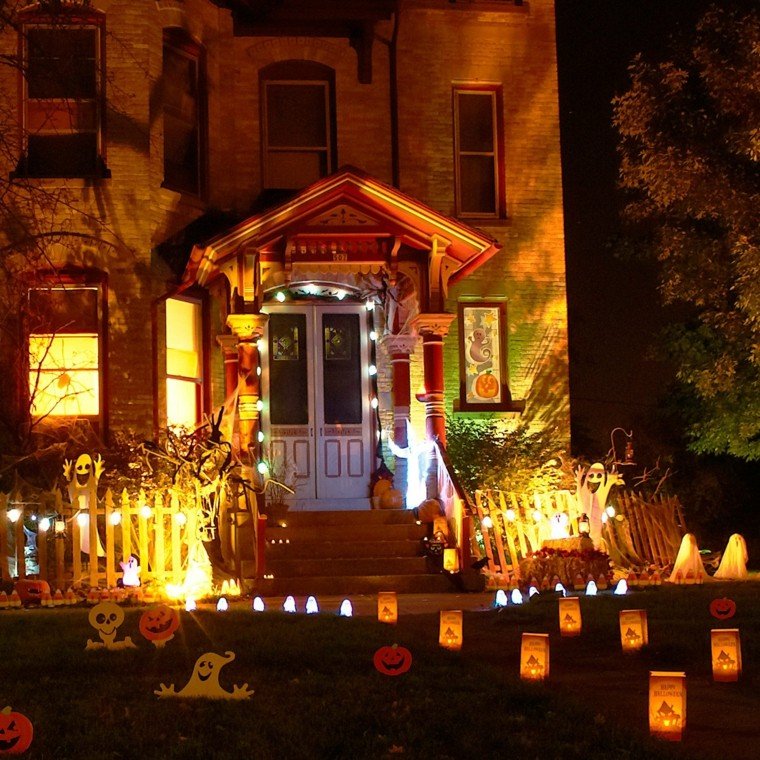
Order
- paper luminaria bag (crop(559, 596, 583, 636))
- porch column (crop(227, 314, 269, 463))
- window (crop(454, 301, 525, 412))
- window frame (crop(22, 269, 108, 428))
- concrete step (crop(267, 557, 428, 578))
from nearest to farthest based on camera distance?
1. paper luminaria bag (crop(559, 596, 583, 636))
2. concrete step (crop(267, 557, 428, 578))
3. porch column (crop(227, 314, 269, 463))
4. window frame (crop(22, 269, 108, 428))
5. window (crop(454, 301, 525, 412))

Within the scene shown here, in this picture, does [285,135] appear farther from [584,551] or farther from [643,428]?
[643,428]

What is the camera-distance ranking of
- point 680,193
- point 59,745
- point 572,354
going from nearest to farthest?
point 59,745, point 680,193, point 572,354

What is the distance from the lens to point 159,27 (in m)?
19.1

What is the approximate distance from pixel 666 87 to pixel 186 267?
301 inches

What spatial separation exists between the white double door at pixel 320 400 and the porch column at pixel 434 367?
1749mm

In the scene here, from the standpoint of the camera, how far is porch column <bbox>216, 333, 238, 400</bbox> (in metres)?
18.8

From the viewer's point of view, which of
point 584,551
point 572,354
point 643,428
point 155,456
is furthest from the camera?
point 643,428

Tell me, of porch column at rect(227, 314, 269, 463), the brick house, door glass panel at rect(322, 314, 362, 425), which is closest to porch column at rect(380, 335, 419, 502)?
the brick house

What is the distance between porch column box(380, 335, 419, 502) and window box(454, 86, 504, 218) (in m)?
2.50

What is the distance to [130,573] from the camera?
1472 centimetres

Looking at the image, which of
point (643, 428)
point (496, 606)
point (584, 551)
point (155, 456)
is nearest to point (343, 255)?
point (155, 456)

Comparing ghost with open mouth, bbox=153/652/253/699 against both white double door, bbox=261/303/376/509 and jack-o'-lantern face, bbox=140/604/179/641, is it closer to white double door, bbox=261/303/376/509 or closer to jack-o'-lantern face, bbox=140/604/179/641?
jack-o'-lantern face, bbox=140/604/179/641

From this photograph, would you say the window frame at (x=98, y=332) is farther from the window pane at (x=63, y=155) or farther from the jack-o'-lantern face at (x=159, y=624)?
the jack-o'-lantern face at (x=159, y=624)

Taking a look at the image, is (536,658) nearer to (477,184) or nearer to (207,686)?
(207,686)
